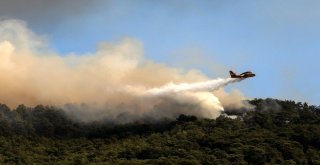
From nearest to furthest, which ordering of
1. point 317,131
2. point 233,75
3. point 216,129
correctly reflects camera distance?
point 233,75 → point 317,131 → point 216,129

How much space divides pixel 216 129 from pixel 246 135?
22.2 metres

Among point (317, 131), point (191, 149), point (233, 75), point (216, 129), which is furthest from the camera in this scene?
point (216, 129)

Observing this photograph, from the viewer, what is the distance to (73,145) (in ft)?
651

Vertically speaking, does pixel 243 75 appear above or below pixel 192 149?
above

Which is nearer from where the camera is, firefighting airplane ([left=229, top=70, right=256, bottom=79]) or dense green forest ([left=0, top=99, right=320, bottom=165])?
firefighting airplane ([left=229, top=70, right=256, bottom=79])

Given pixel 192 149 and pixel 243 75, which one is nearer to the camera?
pixel 243 75

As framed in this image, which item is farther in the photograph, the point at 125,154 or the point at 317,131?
the point at 317,131

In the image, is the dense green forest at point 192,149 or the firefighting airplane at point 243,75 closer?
the firefighting airplane at point 243,75

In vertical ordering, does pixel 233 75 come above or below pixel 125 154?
above

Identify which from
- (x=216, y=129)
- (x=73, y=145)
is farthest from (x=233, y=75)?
(x=73, y=145)

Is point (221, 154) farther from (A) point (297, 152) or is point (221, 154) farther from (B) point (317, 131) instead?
(B) point (317, 131)

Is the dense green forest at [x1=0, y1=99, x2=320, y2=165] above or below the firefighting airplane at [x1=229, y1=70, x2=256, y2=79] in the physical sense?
below

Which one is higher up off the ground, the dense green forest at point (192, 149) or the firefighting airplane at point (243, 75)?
the firefighting airplane at point (243, 75)

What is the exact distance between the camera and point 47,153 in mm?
180875
